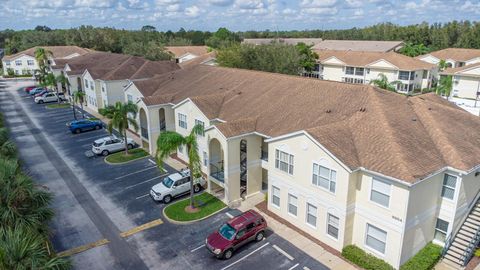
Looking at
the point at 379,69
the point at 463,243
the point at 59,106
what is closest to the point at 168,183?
the point at 463,243

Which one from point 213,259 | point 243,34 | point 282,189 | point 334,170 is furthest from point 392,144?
point 243,34

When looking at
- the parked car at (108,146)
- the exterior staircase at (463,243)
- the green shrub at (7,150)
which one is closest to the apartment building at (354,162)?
the exterior staircase at (463,243)

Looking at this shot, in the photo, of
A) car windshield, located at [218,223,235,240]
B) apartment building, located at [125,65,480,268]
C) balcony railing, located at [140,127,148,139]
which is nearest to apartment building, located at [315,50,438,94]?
apartment building, located at [125,65,480,268]

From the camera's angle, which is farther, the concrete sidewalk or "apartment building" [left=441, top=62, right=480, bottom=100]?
"apartment building" [left=441, top=62, right=480, bottom=100]

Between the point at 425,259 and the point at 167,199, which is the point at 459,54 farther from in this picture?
the point at 167,199

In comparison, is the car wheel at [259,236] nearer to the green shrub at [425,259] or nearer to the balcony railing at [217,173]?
the balcony railing at [217,173]

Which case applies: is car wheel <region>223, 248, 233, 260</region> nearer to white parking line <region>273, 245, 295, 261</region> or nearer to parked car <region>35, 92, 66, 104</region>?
white parking line <region>273, 245, 295, 261</region>
